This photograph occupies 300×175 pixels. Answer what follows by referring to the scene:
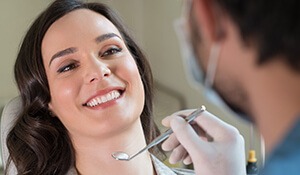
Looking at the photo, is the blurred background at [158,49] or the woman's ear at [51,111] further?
the blurred background at [158,49]

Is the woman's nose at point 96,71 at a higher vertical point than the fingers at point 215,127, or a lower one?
higher

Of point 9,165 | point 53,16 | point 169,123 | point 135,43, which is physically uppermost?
point 53,16

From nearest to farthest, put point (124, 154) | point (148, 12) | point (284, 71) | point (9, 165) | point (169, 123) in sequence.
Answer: point (284, 71) → point (169, 123) → point (124, 154) → point (9, 165) → point (148, 12)

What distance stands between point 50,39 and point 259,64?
37.8 inches

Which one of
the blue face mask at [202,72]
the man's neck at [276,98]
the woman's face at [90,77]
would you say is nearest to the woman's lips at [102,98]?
the woman's face at [90,77]

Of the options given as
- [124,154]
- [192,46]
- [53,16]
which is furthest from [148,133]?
[192,46]

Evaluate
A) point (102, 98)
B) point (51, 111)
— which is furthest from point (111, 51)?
point (51, 111)

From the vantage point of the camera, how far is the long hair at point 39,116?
4.75 ft

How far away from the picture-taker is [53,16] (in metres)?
1.44

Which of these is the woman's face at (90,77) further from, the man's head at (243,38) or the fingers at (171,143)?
the man's head at (243,38)

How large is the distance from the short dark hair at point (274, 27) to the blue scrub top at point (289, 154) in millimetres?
70

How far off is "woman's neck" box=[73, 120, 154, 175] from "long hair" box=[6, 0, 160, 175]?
0.23 feet

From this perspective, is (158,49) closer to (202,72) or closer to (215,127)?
(215,127)

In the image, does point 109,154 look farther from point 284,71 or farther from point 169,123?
point 284,71
